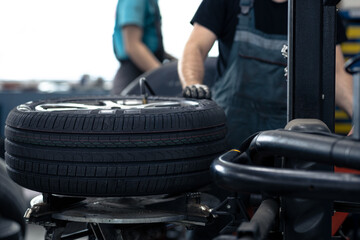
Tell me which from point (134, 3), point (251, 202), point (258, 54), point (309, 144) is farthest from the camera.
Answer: point (134, 3)

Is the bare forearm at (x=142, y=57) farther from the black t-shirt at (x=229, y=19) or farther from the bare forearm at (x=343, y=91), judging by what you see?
the bare forearm at (x=343, y=91)

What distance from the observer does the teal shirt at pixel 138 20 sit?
2.76 metres

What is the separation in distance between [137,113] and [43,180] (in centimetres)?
25

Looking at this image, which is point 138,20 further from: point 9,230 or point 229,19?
point 9,230

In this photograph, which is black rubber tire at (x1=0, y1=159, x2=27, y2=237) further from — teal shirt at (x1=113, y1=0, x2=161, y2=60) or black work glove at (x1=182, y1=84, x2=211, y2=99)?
teal shirt at (x1=113, y1=0, x2=161, y2=60)

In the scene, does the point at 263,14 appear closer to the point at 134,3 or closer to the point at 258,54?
the point at 258,54

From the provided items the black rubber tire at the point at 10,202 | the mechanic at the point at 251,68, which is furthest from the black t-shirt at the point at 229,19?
the black rubber tire at the point at 10,202

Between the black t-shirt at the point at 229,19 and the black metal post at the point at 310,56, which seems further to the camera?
the black t-shirt at the point at 229,19

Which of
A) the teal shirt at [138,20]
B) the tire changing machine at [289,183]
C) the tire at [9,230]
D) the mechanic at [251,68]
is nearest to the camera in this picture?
the tire changing machine at [289,183]

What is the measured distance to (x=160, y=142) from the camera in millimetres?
1069

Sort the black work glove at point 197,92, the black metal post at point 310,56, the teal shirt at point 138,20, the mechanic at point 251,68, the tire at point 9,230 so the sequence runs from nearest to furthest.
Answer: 1. the black metal post at point 310,56
2. the black work glove at point 197,92
3. the tire at point 9,230
4. the mechanic at point 251,68
5. the teal shirt at point 138,20

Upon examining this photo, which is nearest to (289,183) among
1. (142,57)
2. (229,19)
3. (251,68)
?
(251,68)

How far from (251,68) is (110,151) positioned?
0.91 metres

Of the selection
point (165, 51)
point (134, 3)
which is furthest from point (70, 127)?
point (165, 51)
